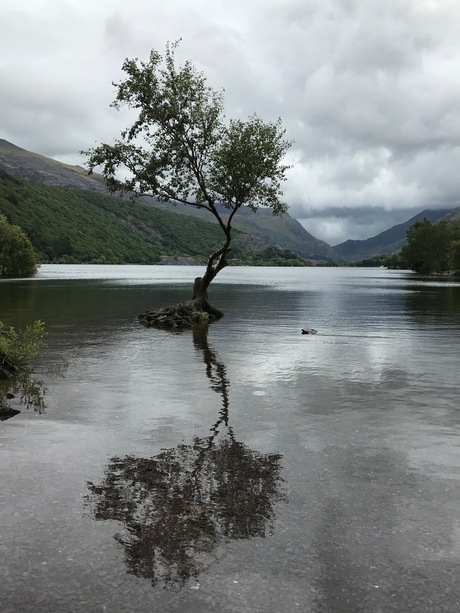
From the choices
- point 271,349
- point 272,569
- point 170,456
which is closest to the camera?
point 272,569

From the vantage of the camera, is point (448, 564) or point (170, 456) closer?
point (448, 564)

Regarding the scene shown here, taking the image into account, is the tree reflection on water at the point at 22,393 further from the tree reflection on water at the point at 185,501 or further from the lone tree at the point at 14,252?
the lone tree at the point at 14,252

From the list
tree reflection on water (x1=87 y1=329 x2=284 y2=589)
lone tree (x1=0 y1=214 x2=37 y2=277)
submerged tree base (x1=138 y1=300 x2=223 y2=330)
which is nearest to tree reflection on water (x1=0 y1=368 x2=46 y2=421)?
tree reflection on water (x1=87 y1=329 x2=284 y2=589)

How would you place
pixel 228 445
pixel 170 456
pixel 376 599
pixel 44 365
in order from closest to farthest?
pixel 376 599, pixel 170 456, pixel 228 445, pixel 44 365

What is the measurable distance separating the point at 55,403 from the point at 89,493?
27.3 feet

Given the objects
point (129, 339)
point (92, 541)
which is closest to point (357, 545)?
point (92, 541)

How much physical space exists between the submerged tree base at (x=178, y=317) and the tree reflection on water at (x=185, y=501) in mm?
32267

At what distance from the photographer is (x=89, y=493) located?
34.9 feet

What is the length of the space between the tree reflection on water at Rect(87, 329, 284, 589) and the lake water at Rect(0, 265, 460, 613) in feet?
0.12

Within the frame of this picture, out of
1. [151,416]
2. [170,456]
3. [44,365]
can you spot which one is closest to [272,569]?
[170,456]

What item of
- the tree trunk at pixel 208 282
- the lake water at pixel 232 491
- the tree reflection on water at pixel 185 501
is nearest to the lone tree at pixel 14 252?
the tree trunk at pixel 208 282

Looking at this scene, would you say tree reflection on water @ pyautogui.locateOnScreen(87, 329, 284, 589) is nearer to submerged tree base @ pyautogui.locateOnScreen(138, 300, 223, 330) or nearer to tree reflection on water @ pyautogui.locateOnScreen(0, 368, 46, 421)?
tree reflection on water @ pyautogui.locateOnScreen(0, 368, 46, 421)

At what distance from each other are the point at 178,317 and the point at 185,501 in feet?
124

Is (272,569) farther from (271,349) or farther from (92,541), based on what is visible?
(271,349)
